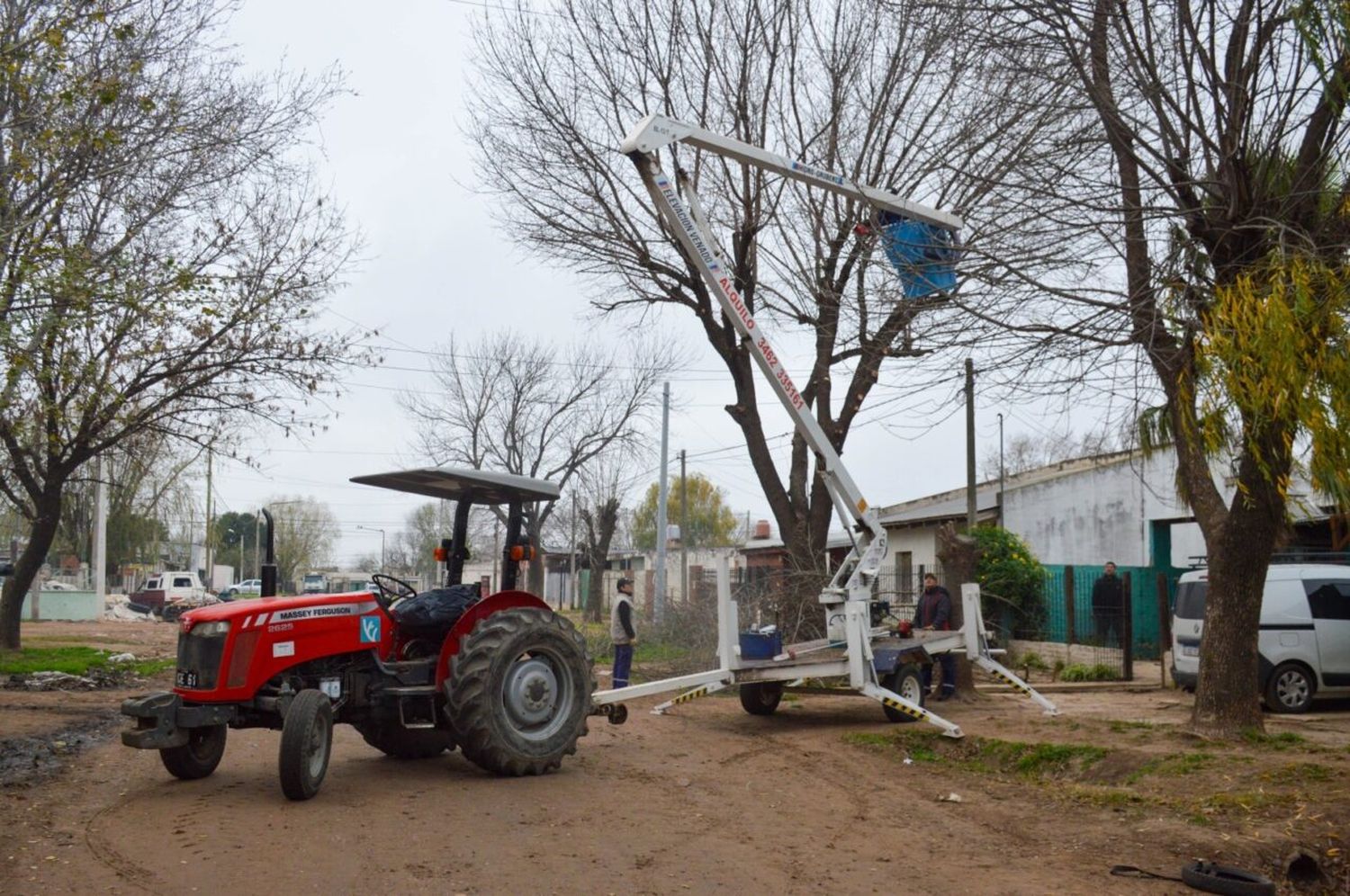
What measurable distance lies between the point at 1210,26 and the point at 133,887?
9006 millimetres

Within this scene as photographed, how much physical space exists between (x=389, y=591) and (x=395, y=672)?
0.95 metres

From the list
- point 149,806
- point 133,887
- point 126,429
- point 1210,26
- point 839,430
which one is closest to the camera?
point 133,887

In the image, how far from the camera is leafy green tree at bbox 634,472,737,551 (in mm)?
73375

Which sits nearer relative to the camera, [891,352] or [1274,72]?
[1274,72]

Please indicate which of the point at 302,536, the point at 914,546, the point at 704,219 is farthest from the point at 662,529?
the point at 302,536

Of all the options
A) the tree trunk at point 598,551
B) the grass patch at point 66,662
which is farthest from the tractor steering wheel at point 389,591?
the tree trunk at point 598,551

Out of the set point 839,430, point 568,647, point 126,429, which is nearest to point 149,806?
point 568,647

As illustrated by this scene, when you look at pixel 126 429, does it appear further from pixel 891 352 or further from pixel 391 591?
pixel 891 352

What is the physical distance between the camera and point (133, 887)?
6.48m

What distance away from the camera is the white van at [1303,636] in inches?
596

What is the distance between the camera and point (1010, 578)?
76.6 feet

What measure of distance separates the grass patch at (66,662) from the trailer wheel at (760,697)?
10.6 metres

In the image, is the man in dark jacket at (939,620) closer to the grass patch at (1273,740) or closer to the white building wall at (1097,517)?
the grass patch at (1273,740)

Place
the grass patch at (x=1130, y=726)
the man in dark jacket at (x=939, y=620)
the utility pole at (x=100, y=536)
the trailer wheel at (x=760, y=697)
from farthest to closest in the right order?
1. the utility pole at (x=100, y=536)
2. the man in dark jacket at (x=939, y=620)
3. the trailer wheel at (x=760, y=697)
4. the grass patch at (x=1130, y=726)
